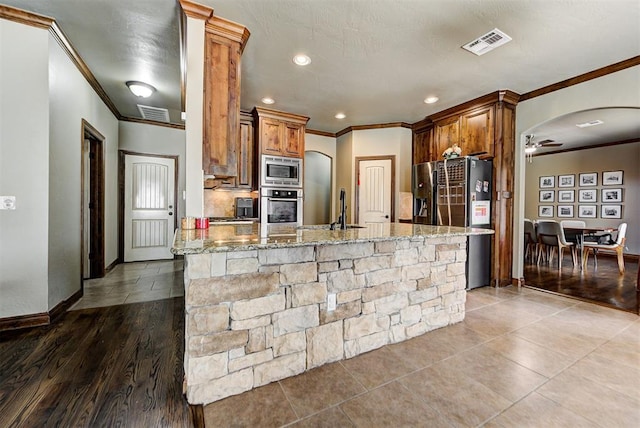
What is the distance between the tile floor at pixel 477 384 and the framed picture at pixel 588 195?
202 inches

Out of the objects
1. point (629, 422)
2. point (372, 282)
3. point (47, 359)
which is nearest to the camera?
point (629, 422)

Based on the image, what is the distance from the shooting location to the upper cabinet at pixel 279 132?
14.5 feet

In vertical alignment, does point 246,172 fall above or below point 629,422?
above

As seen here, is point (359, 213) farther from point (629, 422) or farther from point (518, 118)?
point (629, 422)

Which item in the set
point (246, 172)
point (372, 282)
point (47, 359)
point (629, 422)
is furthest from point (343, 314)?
point (246, 172)

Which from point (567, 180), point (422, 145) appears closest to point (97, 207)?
point (422, 145)

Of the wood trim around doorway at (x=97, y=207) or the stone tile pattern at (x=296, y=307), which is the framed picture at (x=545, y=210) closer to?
the stone tile pattern at (x=296, y=307)

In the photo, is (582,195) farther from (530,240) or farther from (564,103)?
(564,103)

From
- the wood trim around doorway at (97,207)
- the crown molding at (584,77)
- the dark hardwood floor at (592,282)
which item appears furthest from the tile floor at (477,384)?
the wood trim around doorway at (97,207)

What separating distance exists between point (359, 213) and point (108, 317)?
395 cm

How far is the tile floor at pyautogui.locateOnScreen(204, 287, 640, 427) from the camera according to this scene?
1409 millimetres

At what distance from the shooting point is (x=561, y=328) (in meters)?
2.48

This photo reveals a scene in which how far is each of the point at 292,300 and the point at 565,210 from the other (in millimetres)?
7936

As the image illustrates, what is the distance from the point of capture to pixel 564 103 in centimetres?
333
